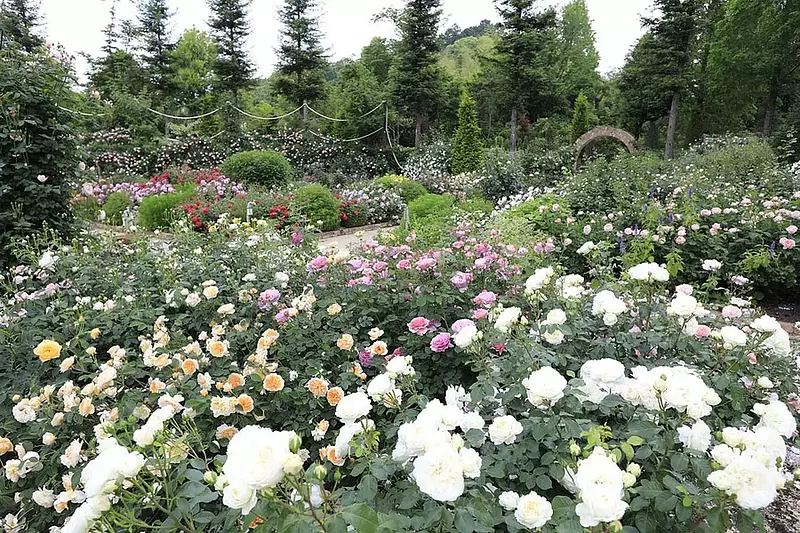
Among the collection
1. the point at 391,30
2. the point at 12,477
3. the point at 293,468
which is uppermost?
the point at 391,30

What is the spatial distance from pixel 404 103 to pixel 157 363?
15.8 m

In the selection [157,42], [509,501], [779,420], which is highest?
[157,42]

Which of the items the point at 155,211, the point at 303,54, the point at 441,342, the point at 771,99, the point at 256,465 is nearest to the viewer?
the point at 256,465

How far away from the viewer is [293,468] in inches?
26.9

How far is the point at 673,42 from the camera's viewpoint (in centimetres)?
1487

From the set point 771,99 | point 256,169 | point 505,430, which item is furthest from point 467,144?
point 505,430

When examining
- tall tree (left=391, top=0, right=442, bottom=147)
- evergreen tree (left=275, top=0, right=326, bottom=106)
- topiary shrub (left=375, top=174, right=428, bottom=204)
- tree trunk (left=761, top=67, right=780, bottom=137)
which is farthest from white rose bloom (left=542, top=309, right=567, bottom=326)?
tree trunk (left=761, top=67, right=780, bottom=137)

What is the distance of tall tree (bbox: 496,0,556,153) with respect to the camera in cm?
1599

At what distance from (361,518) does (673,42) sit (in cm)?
1795

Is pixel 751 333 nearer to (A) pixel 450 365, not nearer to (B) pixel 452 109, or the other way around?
(A) pixel 450 365

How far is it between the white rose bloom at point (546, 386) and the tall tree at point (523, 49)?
51.0ft

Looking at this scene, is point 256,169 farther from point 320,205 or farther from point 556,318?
point 556,318

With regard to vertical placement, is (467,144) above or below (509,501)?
above

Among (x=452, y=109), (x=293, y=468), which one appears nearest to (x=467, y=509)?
(x=293, y=468)
